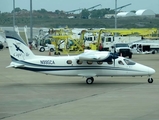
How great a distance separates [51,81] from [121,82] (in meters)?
3.93

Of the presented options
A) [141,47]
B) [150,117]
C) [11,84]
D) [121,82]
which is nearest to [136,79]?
[121,82]

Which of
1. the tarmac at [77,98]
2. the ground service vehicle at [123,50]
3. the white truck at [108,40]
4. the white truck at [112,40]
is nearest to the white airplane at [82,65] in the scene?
the tarmac at [77,98]

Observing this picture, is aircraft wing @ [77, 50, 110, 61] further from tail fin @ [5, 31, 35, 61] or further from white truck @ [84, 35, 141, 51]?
white truck @ [84, 35, 141, 51]

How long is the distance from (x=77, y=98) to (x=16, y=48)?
671 cm

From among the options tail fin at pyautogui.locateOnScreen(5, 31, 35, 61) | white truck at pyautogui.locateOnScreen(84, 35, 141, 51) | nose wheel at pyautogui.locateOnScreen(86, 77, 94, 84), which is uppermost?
tail fin at pyautogui.locateOnScreen(5, 31, 35, 61)

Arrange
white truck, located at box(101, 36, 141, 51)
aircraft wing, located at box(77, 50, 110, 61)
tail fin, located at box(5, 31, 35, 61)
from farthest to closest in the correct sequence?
white truck, located at box(101, 36, 141, 51) < tail fin, located at box(5, 31, 35, 61) < aircraft wing, located at box(77, 50, 110, 61)

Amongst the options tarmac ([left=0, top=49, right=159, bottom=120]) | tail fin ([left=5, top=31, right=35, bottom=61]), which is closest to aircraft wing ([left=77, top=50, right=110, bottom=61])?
tarmac ([left=0, top=49, right=159, bottom=120])

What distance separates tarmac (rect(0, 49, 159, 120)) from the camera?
18469mm

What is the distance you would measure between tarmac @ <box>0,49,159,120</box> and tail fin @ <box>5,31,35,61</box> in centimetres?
153

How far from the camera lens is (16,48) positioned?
1107 inches

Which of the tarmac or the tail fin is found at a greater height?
the tail fin

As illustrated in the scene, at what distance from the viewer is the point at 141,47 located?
59250 millimetres

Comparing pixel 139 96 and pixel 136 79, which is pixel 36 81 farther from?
pixel 139 96

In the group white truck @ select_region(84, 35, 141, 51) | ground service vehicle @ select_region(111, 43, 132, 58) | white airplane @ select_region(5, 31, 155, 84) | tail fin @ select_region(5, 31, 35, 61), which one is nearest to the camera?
white airplane @ select_region(5, 31, 155, 84)
